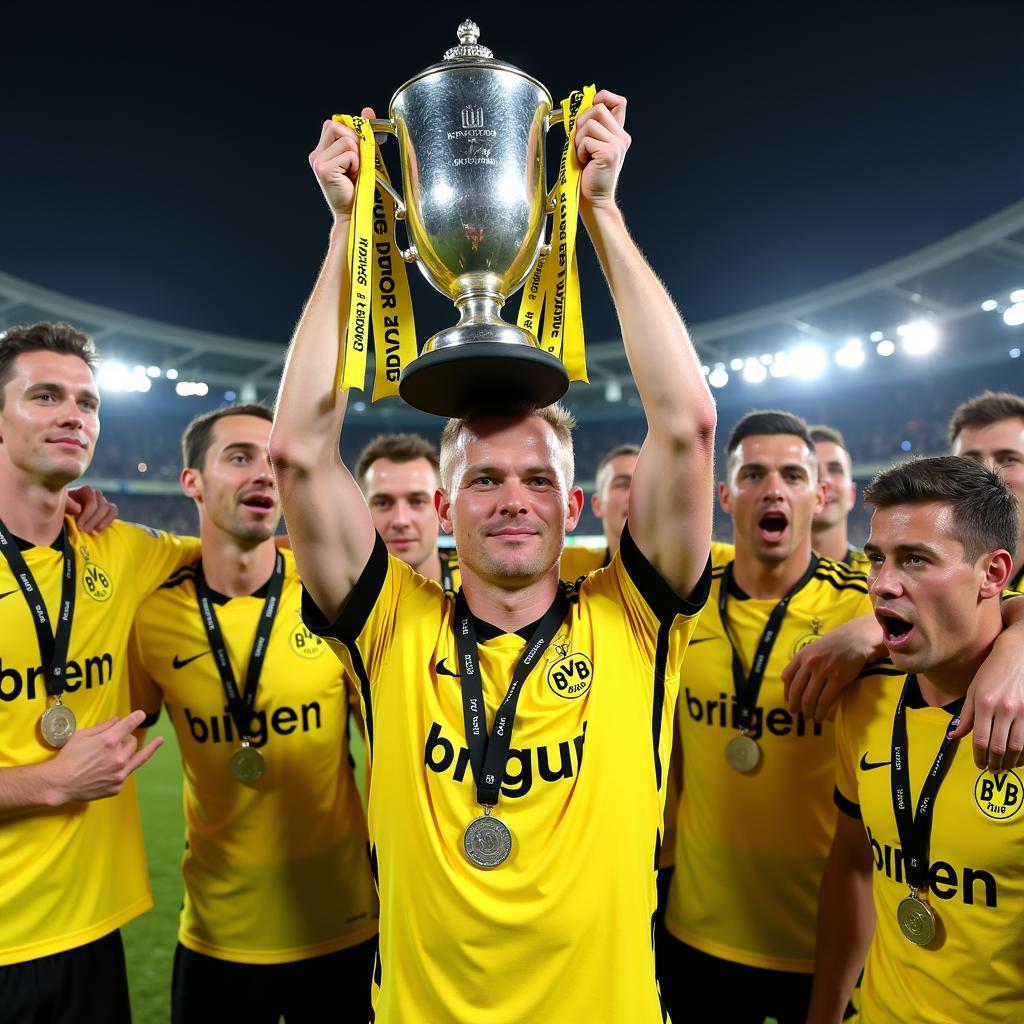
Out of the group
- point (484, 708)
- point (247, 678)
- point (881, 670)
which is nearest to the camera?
point (484, 708)

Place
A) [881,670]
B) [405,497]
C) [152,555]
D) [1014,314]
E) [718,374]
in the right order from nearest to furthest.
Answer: [881,670]
[152,555]
[405,497]
[1014,314]
[718,374]

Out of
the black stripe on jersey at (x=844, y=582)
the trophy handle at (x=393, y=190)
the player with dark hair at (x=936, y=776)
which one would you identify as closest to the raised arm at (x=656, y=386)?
the trophy handle at (x=393, y=190)

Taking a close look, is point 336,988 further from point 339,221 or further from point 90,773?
point 339,221

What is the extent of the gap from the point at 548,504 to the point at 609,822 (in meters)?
0.65

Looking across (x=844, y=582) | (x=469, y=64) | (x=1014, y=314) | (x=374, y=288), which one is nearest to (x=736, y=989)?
(x=844, y=582)

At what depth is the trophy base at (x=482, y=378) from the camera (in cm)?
147

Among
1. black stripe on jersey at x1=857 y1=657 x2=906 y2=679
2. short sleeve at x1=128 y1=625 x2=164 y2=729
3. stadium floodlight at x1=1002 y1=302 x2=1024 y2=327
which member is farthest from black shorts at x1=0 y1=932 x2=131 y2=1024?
stadium floodlight at x1=1002 y1=302 x2=1024 y2=327

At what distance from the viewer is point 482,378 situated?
62.5 inches

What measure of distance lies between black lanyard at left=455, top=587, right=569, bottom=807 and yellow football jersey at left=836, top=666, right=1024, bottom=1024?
0.94 m

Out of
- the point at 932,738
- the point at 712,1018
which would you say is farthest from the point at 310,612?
the point at 712,1018

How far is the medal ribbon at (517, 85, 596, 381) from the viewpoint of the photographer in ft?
5.29

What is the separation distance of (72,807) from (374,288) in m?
1.77

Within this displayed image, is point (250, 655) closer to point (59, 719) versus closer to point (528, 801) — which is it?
point (59, 719)

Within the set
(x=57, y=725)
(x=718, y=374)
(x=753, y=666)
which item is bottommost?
(x=57, y=725)
